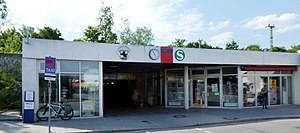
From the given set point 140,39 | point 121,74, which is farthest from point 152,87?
point 140,39

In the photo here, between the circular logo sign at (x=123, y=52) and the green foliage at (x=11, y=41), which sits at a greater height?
the green foliage at (x=11, y=41)

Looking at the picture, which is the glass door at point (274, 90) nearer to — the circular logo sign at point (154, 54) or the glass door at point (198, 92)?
the glass door at point (198, 92)

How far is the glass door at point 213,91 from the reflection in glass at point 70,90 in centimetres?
922

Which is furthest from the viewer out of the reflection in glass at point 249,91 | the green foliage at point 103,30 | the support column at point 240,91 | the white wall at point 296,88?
the green foliage at point 103,30

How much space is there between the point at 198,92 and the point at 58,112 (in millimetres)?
10009

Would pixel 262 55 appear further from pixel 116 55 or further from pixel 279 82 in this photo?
pixel 116 55

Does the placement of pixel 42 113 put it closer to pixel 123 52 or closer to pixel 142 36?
pixel 123 52

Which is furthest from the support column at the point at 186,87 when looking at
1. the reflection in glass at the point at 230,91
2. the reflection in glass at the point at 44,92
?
the reflection in glass at the point at 44,92

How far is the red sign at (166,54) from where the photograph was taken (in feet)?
53.9

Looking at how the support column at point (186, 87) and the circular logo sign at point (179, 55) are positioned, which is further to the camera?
the support column at point (186, 87)

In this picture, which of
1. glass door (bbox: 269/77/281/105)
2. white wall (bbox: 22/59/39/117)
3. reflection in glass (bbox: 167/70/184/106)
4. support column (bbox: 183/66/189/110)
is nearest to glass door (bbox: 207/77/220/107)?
support column (bbox: 183/66/189/110)

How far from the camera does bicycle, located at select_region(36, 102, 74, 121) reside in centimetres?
1382

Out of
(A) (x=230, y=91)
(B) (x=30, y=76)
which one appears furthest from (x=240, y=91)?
(B) (x=30, y=76)

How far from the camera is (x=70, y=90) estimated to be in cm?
1471
